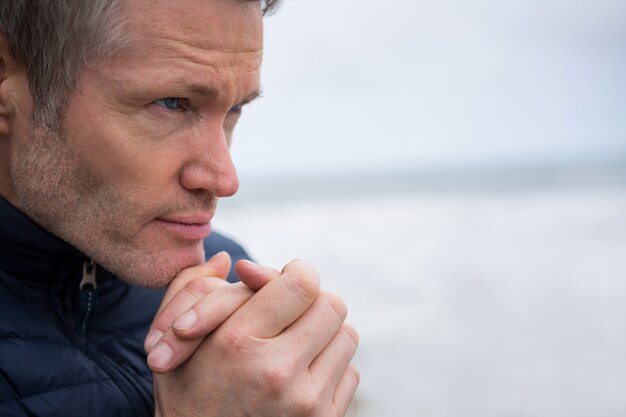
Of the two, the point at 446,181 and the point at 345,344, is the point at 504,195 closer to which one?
the point at 446,181

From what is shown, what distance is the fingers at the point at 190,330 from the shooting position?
1828 mm

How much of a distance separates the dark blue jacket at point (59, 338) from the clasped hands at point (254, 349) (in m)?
0.23

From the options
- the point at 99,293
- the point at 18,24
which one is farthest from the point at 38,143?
the point at 99,293

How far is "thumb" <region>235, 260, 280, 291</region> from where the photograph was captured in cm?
192

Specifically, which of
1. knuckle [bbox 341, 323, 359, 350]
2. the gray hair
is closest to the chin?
the gray hair

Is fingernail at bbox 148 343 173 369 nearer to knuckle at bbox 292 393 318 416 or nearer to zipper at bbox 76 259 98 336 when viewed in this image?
knuckle at bbox 292 393 318 416

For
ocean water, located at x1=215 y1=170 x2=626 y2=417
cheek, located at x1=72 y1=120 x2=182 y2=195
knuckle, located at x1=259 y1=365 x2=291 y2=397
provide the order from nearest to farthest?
knuckle, located at x1=259 y1=365 x2=291 y2=397
cheek, located at x1=72 y1=120 x2=182 y2=195
ocean water, located at x1=215 y1=170 x2=626 y2=417

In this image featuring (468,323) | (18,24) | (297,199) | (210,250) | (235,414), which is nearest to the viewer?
(235,414)

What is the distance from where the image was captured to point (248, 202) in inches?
973

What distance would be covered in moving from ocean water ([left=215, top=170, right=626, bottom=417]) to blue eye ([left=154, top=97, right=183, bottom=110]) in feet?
6.81

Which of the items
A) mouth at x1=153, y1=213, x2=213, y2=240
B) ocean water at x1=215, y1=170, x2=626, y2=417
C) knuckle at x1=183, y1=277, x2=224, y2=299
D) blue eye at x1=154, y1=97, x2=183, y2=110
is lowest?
ocean water at x1=215, y1=170, x2=626, y2=417

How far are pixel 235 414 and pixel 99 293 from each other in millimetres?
775

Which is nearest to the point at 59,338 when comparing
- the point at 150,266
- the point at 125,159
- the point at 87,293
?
the point at 87,293

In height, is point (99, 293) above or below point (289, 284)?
below
